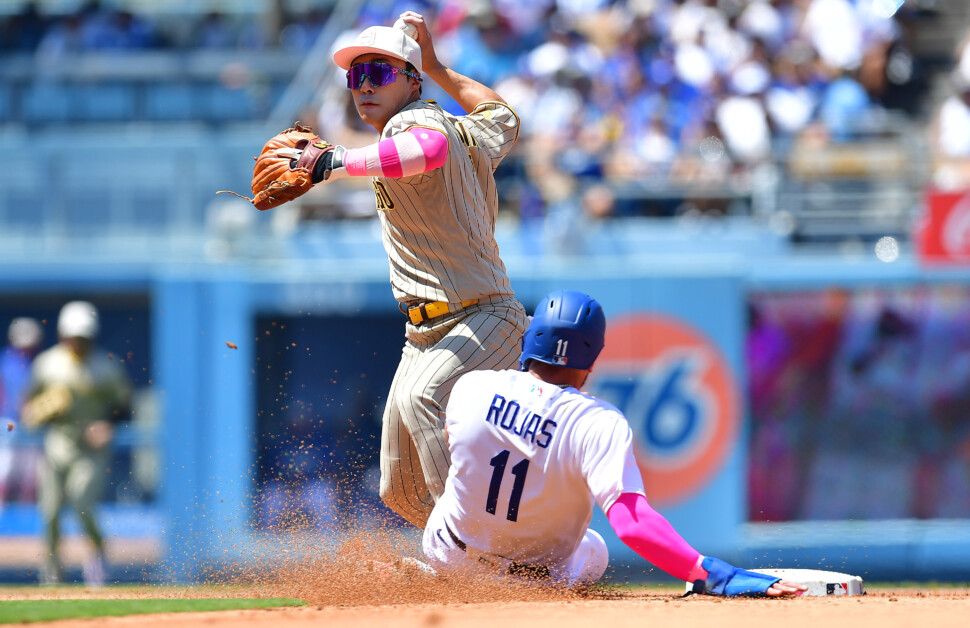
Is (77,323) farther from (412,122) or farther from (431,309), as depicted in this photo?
(412,122)

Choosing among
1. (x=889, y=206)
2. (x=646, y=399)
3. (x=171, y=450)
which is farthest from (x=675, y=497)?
(x=171, y=450)

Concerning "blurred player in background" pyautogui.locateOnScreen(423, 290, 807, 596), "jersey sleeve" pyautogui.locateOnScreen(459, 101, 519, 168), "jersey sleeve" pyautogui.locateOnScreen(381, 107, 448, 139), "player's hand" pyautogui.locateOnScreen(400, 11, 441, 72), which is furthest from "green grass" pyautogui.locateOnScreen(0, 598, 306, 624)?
"player's hand" pyautogui.locateOnScreen(400, 11, 441, 72)

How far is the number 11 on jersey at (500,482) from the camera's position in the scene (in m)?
3.96

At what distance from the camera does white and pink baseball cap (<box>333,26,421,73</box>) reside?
427cm

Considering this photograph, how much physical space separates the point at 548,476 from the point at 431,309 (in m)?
0.83

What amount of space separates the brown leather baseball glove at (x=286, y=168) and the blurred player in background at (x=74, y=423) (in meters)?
4.71

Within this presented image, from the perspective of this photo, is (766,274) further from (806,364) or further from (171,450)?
(171,450)

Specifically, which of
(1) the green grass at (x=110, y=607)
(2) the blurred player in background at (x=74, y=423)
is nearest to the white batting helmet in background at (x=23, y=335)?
(2) the blurred player in background at (x=74, y=423)

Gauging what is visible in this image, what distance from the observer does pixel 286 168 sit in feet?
13.7

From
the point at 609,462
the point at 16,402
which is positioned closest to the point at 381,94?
the point at 609,462

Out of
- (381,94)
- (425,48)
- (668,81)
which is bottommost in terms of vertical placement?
(381,94)

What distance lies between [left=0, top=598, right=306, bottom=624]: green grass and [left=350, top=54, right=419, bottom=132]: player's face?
178 cm

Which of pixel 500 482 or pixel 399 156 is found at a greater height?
pixel 399 156

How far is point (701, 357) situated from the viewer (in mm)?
9000
